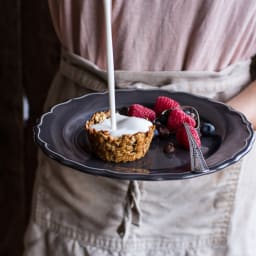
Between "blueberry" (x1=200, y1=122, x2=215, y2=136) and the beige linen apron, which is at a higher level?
"blueberry" (x1=200, y1=122, x2=215, y2=136)

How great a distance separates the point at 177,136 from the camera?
2.29 ft

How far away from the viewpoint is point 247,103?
0.82 m

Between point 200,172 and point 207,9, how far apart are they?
279mm

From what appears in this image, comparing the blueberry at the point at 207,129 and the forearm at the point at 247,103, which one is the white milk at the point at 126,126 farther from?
the forearm at the point at 247,103

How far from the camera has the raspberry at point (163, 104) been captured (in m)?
0.72

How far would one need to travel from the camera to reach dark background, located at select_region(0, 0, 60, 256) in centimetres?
123

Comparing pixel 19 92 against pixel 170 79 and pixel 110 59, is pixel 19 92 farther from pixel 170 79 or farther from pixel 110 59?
pixel 110 59

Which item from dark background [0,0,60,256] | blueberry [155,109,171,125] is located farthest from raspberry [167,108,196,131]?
dark background [0,0,60,256]

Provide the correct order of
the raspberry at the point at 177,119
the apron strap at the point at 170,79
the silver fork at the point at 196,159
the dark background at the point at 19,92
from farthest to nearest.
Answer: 1. the dark background at the point at 19,92
2. the apron strap at the point at 170,79
3. the raspberry at the point at 177,119
4. the silver fork at the point at 196,159

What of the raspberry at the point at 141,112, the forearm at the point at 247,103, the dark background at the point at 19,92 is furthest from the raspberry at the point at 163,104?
the dark background at the point at 19,92

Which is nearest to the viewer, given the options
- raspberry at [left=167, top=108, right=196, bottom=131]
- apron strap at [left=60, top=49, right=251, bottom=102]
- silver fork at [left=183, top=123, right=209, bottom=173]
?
silver fork at [left=183, top=123, right=209, bottom=173]

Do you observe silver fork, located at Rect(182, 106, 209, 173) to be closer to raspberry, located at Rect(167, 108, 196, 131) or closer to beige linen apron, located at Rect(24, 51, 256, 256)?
raspberry, located at Rect(167, 108, 196, 131)

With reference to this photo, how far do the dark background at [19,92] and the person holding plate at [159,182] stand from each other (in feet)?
1.29

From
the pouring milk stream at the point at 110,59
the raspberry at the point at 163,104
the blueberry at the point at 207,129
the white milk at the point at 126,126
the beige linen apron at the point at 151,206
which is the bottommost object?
the beige linen apron at the point at 151,206
